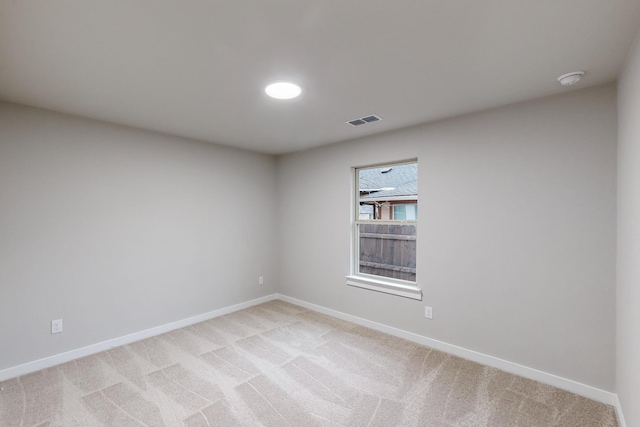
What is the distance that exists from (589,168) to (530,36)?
4.09ft

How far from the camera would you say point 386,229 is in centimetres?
356

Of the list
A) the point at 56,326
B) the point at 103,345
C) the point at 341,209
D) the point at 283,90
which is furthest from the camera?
the point at 341,209

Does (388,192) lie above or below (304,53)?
below

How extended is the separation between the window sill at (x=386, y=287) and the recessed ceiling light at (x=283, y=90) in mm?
2291

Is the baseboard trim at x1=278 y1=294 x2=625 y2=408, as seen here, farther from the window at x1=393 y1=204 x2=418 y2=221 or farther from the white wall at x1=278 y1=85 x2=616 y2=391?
the window at x1=393 y1=204 x2=418 y2=221

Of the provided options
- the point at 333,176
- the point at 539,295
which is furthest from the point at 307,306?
the point at 539,295

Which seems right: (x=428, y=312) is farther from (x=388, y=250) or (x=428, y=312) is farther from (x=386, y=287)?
(x=388, y=250)

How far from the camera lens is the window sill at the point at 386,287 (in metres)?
3.15

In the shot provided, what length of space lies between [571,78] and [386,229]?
2.14 meters

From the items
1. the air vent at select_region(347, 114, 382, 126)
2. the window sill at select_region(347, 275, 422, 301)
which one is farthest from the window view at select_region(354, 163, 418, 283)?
the air vent at select_region(347, 114, 382, 126)

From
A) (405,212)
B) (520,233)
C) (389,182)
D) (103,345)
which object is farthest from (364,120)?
(103,345)

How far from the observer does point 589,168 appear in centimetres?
218

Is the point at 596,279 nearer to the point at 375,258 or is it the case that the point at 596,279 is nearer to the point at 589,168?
the point at 589,168

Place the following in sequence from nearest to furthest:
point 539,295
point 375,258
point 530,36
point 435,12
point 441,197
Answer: point 435,12, point 530,36, point 539,295, point 441,197, point 375,258
